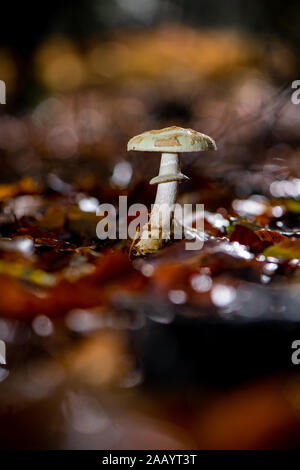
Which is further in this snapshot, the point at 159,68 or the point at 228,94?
the point at 159,68

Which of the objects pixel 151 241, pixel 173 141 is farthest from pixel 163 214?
pixel 173 141

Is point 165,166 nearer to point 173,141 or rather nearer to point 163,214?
point 163,214

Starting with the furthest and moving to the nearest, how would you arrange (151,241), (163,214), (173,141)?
(163,214) → (151,241) → (173,141)

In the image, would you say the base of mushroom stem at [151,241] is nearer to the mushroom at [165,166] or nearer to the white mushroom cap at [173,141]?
the mushroom at [165,166]

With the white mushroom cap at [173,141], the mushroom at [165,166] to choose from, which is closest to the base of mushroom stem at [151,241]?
the mushroom at [165,166]

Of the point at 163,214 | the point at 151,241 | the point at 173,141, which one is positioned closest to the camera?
the point at 173,141

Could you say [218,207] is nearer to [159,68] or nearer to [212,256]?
[212,256]

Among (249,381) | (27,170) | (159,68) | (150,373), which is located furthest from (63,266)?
(159,68)
